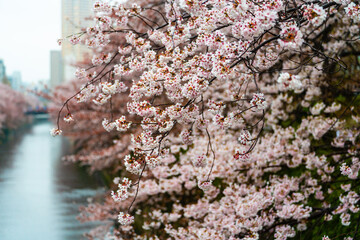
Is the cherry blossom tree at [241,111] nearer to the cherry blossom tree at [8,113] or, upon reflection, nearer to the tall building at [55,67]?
the cherry blossom tree at [8,113]

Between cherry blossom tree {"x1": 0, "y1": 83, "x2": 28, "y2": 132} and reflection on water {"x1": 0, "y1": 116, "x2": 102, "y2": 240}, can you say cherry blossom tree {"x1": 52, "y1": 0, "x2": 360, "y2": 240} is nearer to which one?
reflection on water {"x1": 0, "y1": 116, "x2": 102, "y2": 240}

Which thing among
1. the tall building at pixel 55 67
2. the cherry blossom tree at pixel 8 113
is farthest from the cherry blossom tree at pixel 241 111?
the tall building at pixel 55 67

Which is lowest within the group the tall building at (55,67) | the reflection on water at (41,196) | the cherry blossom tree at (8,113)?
the reflection on water at (41,196)

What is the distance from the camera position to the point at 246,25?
8.04ft

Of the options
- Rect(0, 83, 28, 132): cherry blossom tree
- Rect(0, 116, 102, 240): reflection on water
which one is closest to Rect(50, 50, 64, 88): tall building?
Rect(0, 83, 28, 132): cherry blossom tree

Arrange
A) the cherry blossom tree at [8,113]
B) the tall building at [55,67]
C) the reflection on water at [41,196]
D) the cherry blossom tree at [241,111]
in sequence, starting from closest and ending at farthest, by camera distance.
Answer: the cherry blossom tree at [241,111] < the reflection on water at [41,196] < the cherry blossom tree at [8,113] < the tall building at [55,67]

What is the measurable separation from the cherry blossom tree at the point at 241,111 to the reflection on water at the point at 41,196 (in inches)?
121

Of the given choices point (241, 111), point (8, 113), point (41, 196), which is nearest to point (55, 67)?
point (8, 113)

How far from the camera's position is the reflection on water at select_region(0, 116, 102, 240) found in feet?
37.6

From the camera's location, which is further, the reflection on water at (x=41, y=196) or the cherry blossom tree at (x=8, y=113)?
the cherry blossom tree at (x=8, y=113)

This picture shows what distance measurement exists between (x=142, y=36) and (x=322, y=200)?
10.6 ft

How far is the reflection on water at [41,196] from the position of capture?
1145cm

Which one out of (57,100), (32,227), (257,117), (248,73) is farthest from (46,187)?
(248,73)

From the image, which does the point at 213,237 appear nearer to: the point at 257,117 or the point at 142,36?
the point at 142,36
